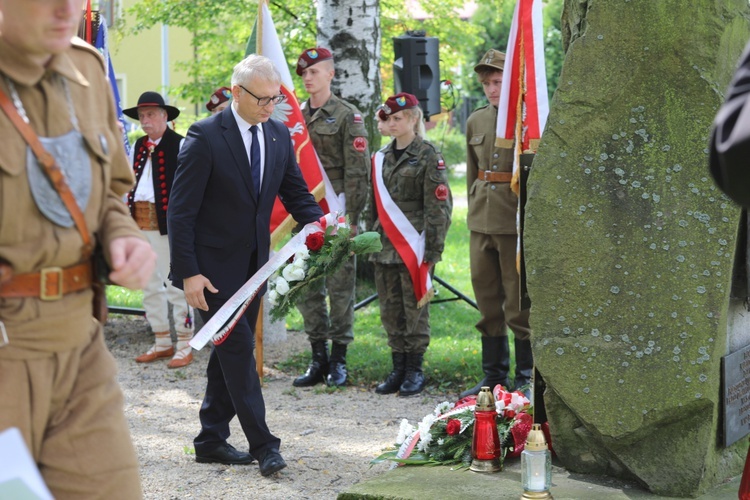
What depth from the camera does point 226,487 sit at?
5.64m

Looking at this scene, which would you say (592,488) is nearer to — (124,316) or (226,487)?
(226,487)

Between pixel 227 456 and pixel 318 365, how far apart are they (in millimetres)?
2248

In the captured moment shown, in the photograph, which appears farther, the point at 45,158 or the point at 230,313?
the point at 230,313

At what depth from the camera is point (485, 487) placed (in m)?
4.67

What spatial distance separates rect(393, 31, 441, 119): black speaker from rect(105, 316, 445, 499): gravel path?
286 cm

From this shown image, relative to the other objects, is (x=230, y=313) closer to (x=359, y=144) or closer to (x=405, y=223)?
(x=405, y=223)

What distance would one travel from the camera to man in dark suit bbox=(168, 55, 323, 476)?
5.53 m

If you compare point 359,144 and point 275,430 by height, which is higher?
point 359,144

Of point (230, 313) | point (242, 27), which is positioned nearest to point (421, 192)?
point (230, 313)

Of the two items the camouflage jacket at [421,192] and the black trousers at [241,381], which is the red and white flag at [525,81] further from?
the black trousers at [241,381]

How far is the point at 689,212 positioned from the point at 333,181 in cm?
407

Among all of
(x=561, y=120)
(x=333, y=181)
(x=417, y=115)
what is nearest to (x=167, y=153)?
(x=333, y=181)

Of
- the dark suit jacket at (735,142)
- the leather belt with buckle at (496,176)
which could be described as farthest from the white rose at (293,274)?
the dark suit jacket at (735,142)

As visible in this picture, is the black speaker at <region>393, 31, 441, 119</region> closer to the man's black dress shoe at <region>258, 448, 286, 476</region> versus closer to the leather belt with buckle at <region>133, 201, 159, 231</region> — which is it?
the leather belt with buckle at <region>133, 201, 159, 231</region>
